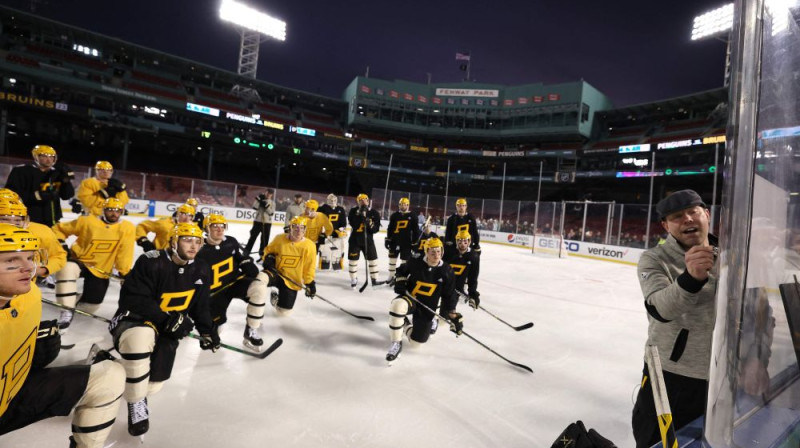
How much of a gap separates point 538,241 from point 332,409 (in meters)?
15.3

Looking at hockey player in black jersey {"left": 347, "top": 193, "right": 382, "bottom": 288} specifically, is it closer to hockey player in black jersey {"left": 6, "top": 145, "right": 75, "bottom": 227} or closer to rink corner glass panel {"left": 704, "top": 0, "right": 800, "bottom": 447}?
hockey player in black jersey {"left": 6, "top": 145, "right": 75, "bottom": 227}

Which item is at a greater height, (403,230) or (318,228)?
(403,230)

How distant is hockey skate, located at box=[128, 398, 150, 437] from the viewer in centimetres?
211

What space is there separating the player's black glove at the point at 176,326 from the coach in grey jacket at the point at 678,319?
260 cm

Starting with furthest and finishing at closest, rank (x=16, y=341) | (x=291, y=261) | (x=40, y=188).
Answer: (x=40, y=188) → (x=291, y=261) → (x=16, y=341)

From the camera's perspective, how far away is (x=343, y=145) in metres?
35.1

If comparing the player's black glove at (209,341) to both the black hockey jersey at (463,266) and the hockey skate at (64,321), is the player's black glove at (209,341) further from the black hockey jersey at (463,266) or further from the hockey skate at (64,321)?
the black hockey jersey at (463,266)

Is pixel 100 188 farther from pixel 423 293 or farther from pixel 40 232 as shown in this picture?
pixel 423 293

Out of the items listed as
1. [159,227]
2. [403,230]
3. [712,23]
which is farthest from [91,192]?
[712,23]

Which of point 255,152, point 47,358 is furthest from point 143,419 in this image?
point 255,152

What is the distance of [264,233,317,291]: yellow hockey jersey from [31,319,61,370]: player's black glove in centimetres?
267

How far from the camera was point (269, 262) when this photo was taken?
14.4 ft

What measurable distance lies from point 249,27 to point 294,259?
1228 inches

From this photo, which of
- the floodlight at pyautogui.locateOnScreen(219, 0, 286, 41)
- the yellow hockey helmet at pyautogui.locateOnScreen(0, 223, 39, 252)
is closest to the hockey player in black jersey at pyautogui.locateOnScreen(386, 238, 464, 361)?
the yellow hockey helmet at pyautogui.locateOnScreen(0, 223, 39, 252)
